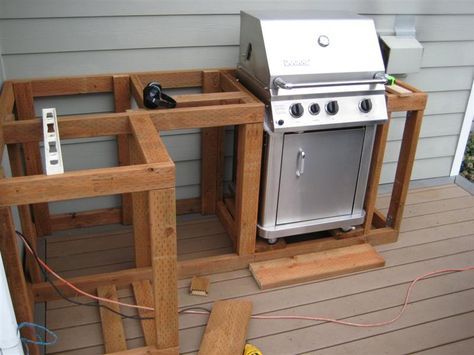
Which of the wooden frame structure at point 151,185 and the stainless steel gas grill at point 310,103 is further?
the stainless steel gas grill at point 310,103

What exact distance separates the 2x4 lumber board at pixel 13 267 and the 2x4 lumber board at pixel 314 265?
1046mm

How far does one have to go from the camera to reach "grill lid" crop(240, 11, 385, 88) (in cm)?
215

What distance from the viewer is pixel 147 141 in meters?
1.73

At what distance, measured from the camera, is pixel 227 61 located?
2664mm

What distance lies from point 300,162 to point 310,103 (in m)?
0.28

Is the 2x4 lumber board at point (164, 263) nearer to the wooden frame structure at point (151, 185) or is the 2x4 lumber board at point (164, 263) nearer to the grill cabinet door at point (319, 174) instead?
the wooden frame structure at point (151, 185)

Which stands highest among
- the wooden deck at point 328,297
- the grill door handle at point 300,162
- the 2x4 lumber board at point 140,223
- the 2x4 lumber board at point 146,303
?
the grill door handle at point 300,162

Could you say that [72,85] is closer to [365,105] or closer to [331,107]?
[331,107]

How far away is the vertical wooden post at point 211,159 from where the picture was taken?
2584mm

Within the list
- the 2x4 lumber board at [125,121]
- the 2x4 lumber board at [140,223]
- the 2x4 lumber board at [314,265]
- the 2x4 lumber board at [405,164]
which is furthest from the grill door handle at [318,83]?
the 2x4 lumber board at [314,265]

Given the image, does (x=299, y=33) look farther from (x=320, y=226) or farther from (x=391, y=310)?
(x=391, y=310)

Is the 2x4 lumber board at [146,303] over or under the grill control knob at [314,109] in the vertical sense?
under

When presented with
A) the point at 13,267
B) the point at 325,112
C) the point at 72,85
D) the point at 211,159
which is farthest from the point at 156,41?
the point at 13,267

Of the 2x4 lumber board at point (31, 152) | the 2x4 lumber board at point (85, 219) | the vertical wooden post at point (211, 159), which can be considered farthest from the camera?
the 2x4 lumber board at point (85, 219)
